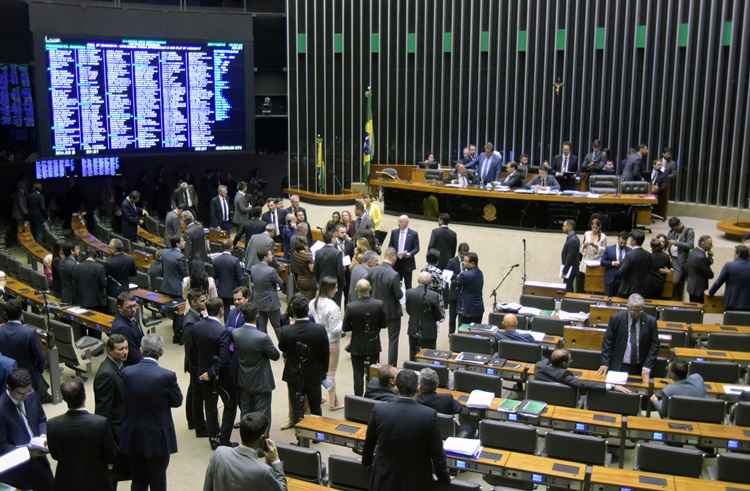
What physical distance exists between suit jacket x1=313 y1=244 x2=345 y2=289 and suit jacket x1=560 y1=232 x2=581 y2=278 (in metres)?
3.31

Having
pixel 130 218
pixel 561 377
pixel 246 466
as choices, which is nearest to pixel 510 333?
pixel 561 377

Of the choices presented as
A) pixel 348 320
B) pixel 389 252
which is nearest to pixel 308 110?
pixel 389 252

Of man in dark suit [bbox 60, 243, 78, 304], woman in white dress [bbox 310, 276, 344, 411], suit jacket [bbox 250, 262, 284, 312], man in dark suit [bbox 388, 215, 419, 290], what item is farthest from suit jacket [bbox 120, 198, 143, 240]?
woman in white dress [bbox 310, 276, 344, 411]

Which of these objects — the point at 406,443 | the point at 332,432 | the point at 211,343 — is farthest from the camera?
the point at 211,343

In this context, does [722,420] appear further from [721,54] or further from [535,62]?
[535,62]

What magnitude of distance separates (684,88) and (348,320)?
11.3m

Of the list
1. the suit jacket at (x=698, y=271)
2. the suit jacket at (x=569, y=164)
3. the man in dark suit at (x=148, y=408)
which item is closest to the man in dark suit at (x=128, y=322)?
the man in dark suit at (x=148, y=408)

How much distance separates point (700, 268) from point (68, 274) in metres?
7.89

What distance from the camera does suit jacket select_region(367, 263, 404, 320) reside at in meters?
8.43

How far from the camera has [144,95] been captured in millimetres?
15945

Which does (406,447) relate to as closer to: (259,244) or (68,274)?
(259,244)

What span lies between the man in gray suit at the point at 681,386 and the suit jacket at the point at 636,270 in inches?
132

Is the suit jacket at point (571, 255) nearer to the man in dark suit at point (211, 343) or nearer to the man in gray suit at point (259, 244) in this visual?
the man in gray suit at point (259, 244)

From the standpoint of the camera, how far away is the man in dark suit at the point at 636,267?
9.77 metres
